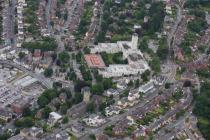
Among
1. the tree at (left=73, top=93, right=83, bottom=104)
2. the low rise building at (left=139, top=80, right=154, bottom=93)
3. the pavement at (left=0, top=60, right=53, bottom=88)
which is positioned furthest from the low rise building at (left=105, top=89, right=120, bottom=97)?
the pavement at (left=0, top=60, right=53, bottom=88)

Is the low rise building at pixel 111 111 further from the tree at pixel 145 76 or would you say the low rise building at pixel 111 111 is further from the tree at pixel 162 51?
the tree at pixel 162 51

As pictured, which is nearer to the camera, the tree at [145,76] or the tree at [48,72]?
the tree at [48,72]

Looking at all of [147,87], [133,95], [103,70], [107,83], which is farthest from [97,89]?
[147,87]

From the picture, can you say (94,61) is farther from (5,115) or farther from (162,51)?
(5,115)

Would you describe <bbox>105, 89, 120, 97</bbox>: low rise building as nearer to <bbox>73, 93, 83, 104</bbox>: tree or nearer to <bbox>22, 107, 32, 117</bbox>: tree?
<bbox>73, 93, 83, 104</bbox>: tree

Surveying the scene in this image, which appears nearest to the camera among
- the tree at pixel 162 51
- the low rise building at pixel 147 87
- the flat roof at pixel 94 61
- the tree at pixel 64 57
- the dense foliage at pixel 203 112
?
the dense foliage at pixel 203 112

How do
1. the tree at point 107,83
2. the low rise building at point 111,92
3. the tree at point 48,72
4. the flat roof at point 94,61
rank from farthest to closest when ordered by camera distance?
the flat roof at point 94,61, the tree at point 48,72, the tree at point 107,83, the low rise building at point 111,92

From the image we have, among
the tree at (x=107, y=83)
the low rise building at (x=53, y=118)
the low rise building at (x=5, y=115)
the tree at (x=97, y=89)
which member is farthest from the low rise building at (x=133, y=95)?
the low rise building at (x=5, y=115)
